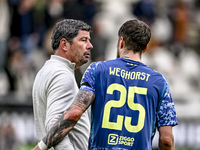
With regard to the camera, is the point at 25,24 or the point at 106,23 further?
the point at 106,23

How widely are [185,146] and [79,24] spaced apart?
266 inches

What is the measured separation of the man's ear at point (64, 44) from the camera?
3561mm

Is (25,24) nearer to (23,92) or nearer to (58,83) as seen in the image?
(23,92)

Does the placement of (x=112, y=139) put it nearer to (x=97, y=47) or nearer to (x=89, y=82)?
(x=89, y=82)

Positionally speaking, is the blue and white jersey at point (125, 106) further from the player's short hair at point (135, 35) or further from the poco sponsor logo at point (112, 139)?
the player's short hair at point (135, 35)

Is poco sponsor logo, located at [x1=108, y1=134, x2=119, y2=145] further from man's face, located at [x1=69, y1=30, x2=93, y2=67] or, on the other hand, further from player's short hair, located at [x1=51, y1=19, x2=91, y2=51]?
player's short hair, located at [x1=51, y1=19, x2=91, y2=51]

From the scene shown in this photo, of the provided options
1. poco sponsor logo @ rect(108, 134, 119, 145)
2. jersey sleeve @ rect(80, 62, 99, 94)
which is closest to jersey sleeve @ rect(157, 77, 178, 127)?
poco sponsor logo @ rect(108, 134, 119, 145)

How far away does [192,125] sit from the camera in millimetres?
9555

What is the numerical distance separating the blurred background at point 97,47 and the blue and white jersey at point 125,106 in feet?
20.1

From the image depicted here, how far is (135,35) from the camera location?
3.10 metres

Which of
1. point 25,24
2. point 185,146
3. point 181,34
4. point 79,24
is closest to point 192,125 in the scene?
point 185,146

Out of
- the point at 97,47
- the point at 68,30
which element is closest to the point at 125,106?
the point at 68,30

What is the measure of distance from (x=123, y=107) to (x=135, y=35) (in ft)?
1.99

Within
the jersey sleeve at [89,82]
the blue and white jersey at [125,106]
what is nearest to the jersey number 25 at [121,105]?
the blue and white jersey at [125,106]
